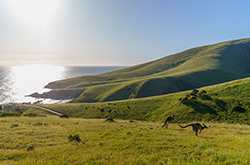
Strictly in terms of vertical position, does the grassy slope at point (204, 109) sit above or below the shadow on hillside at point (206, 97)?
below

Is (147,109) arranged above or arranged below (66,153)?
below

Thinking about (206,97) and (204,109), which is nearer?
(204,109)

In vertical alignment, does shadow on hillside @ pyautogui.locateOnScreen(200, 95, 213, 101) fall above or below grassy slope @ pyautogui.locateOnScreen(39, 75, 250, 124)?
above

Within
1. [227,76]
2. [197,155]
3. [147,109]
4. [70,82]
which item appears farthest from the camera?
[70,82]

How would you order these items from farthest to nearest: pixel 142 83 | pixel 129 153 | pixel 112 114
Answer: pixel 142 83
pixel 112 114
pixel 129 153

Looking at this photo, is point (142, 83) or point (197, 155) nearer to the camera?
point (197, 155)

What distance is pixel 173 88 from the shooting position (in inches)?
3615

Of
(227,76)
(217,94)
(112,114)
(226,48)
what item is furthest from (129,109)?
(226,48)

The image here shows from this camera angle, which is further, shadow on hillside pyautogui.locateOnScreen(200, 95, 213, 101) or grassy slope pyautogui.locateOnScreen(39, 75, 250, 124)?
shadow on hillside pyautogui.locateOnScreen(200, 95, 213, 101)

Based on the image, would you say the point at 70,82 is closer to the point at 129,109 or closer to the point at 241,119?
the point at 129,109

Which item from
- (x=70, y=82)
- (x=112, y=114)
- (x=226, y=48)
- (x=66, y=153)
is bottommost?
(x=112, y=114)

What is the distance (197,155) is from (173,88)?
296 feet

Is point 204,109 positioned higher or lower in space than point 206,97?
lower

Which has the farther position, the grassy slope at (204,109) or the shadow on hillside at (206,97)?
the shadow on hillside at (206,97)
